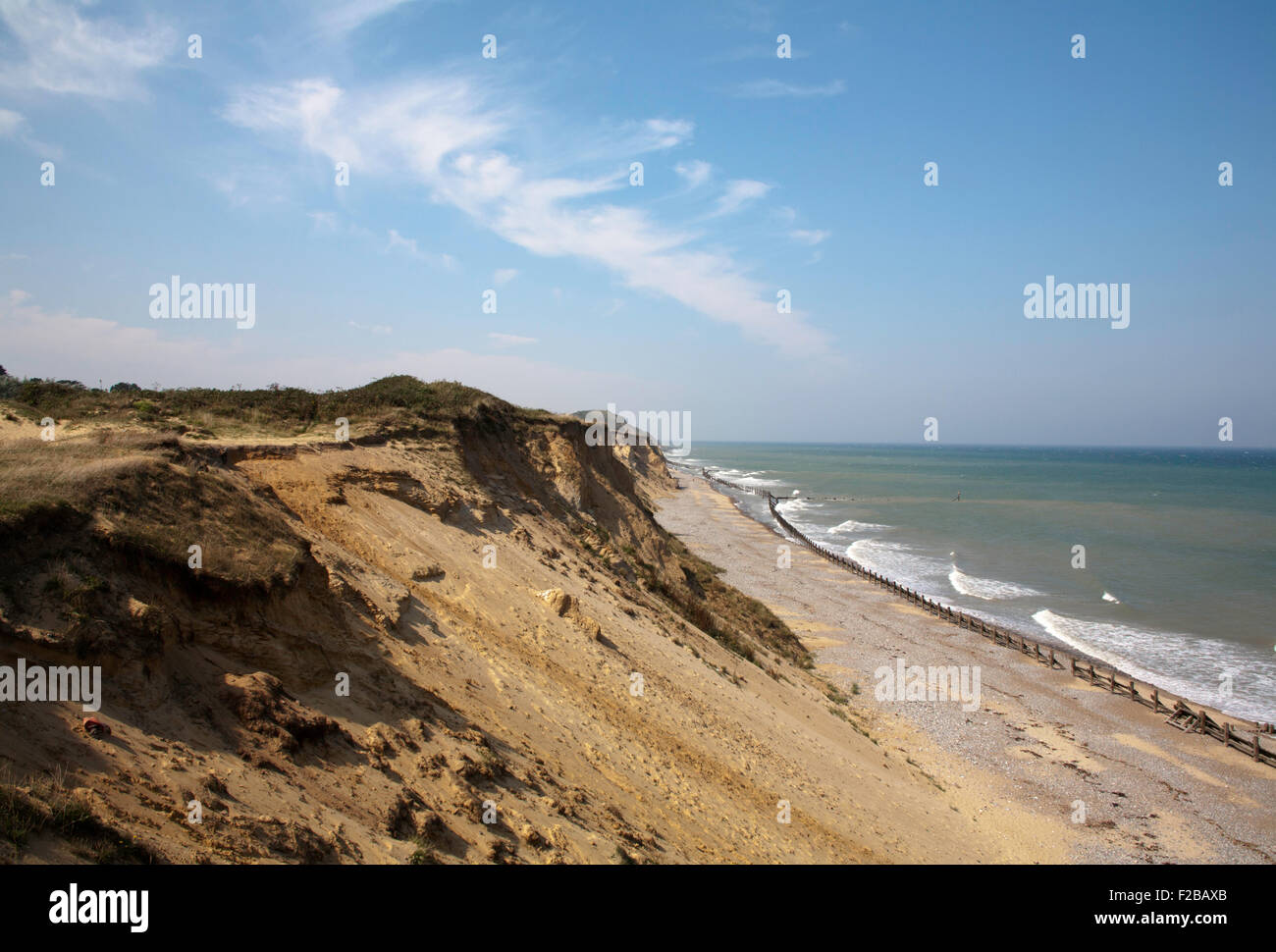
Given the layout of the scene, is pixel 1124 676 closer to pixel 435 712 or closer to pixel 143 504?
pixel 435 712

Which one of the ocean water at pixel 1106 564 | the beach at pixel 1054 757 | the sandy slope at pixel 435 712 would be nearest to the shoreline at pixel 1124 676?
the ocean water at pixel 1106 564

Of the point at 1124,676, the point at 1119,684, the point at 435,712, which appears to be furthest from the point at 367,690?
the point at 1124,676

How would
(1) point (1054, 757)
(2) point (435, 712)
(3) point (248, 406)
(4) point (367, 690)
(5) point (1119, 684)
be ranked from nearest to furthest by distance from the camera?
(4) point (367, 690), (2) point (435, 712), (3) point (248, 406), (1) point (1054, 757), (5) point (1119, 684)

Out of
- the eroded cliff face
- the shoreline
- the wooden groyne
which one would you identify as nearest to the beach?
the wooden groyne

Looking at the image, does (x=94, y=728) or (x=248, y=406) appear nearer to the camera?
(x=94, y=728)
